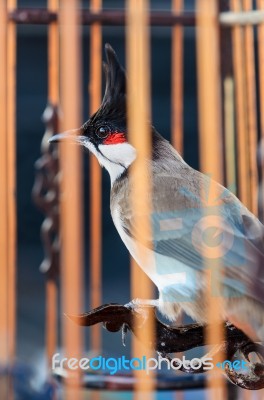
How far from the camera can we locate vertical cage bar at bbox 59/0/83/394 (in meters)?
2.47

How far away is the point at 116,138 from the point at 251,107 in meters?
0.40

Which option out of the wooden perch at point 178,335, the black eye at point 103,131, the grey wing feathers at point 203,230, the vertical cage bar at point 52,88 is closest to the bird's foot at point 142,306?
the wooden perch at point 178,335

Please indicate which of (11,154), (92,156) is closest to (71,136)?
(92,156)

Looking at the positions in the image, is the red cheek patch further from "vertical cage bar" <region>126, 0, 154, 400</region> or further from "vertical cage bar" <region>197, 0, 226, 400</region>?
"vertical cage bar" <region>197, 0, 226, 400</region>

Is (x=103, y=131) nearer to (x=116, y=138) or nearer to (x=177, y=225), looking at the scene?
(x=116, y=138)

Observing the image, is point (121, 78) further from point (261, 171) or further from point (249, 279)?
point (249, 279)

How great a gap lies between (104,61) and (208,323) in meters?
0.76

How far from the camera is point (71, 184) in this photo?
8.15 ft

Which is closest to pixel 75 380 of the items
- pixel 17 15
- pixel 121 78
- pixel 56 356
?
pixel 56 356

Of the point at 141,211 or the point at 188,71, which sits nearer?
the point at 141,211

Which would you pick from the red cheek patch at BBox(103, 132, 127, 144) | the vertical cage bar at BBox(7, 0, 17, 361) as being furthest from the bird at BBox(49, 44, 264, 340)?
the vertical cage bar at BBox(7, 0, 17, 361)

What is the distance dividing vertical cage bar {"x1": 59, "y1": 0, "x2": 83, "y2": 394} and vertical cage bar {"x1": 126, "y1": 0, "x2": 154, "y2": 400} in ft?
0.47

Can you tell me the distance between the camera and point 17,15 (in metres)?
2.51

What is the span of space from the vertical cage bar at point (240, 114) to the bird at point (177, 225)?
59mm
